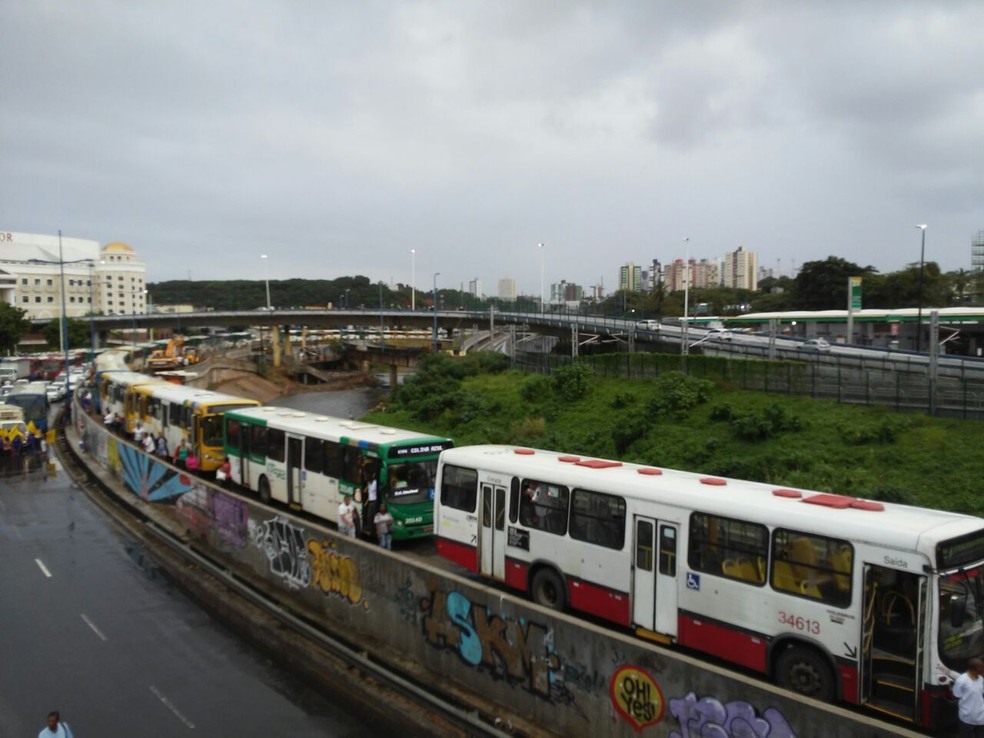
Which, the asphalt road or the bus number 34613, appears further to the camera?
the asphalt road

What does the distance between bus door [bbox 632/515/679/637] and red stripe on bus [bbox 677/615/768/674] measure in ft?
0.83

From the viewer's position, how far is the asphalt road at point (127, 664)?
1188cm

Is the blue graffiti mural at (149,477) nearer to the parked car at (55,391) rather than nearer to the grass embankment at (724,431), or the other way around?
the grass embankment at (724,431)

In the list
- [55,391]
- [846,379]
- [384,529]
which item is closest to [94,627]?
[384,529]

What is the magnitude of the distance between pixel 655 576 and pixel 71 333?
108783 millimetres

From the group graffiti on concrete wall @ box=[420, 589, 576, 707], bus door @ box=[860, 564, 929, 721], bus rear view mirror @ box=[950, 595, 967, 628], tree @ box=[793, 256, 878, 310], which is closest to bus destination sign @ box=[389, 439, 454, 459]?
graffiti on concrete wall @ box=[420, 589, 576, 707]

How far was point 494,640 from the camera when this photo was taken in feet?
36.3

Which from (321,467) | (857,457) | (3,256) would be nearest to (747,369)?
(857,457)

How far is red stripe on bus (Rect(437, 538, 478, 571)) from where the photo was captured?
15086 mm

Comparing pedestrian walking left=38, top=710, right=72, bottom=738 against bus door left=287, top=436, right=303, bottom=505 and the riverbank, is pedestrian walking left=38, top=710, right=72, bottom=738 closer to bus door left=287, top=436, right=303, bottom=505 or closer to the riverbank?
bus door left=287, top=436, right=303, bottom=505

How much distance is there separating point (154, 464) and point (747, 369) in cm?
2285

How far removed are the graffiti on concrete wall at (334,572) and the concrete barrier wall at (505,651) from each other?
0.02 m

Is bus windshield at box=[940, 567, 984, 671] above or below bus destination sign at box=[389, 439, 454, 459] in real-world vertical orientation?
below

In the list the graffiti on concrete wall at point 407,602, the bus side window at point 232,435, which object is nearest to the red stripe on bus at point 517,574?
the graffiti on concrete wall at point 407,602
